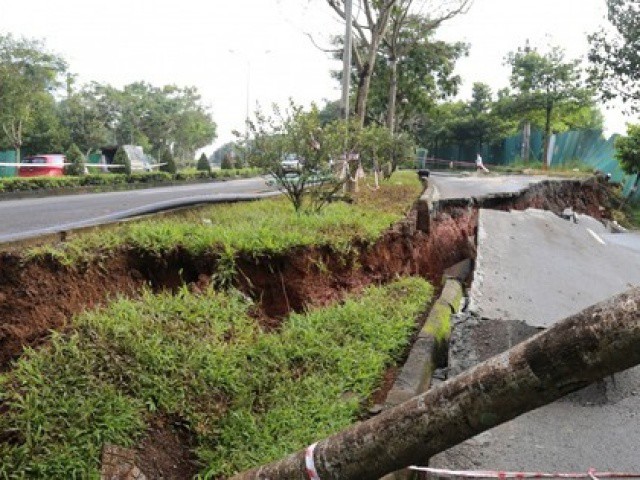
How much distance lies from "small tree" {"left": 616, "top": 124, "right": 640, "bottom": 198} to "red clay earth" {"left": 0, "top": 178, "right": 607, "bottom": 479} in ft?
47.2

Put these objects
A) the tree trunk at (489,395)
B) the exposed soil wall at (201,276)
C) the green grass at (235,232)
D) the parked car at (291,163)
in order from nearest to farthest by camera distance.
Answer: the tree trunk at (489,395) → the exposed soil wall at (201,276) → the green grass at (235,232) → the parked car at (291,163)

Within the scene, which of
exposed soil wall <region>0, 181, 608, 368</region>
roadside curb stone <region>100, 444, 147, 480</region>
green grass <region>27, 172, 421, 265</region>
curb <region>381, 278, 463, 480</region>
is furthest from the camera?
green grass <region>27, 172, 421, 265</region>

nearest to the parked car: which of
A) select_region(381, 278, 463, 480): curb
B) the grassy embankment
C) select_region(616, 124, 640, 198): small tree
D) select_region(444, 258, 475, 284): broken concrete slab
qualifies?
select_region(444, 258, 475, 284): broken concrete slab

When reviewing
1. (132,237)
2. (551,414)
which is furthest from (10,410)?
(551,414)

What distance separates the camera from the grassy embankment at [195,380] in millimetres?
3141

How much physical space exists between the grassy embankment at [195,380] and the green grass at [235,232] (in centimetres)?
24

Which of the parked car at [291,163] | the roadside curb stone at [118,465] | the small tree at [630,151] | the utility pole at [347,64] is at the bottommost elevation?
the roadside curb stone at [118,465]

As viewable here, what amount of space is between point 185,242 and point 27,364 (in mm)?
2262

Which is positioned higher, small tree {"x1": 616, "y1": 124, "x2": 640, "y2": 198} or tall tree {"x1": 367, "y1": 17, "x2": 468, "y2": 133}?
tall tree {"x1": 367, "y1": 17, "x2": 468, "y2": 133}

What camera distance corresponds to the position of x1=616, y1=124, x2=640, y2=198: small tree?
2038 cm

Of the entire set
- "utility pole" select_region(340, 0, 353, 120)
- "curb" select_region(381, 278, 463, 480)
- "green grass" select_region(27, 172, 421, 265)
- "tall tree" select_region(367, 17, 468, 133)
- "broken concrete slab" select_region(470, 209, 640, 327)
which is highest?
"tall tree" select_region(367, 17, 468, 133)

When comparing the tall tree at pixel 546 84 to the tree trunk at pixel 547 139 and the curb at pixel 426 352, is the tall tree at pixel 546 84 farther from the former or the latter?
the curb at pixel 426 352

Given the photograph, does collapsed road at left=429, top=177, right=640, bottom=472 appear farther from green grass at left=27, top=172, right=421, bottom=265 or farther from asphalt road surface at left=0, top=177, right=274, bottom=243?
asphalt road surface at left=0, top=177, right=274, bottom=243

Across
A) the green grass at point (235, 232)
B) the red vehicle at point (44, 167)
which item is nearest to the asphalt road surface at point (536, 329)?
the green grass at point (235, 232)
